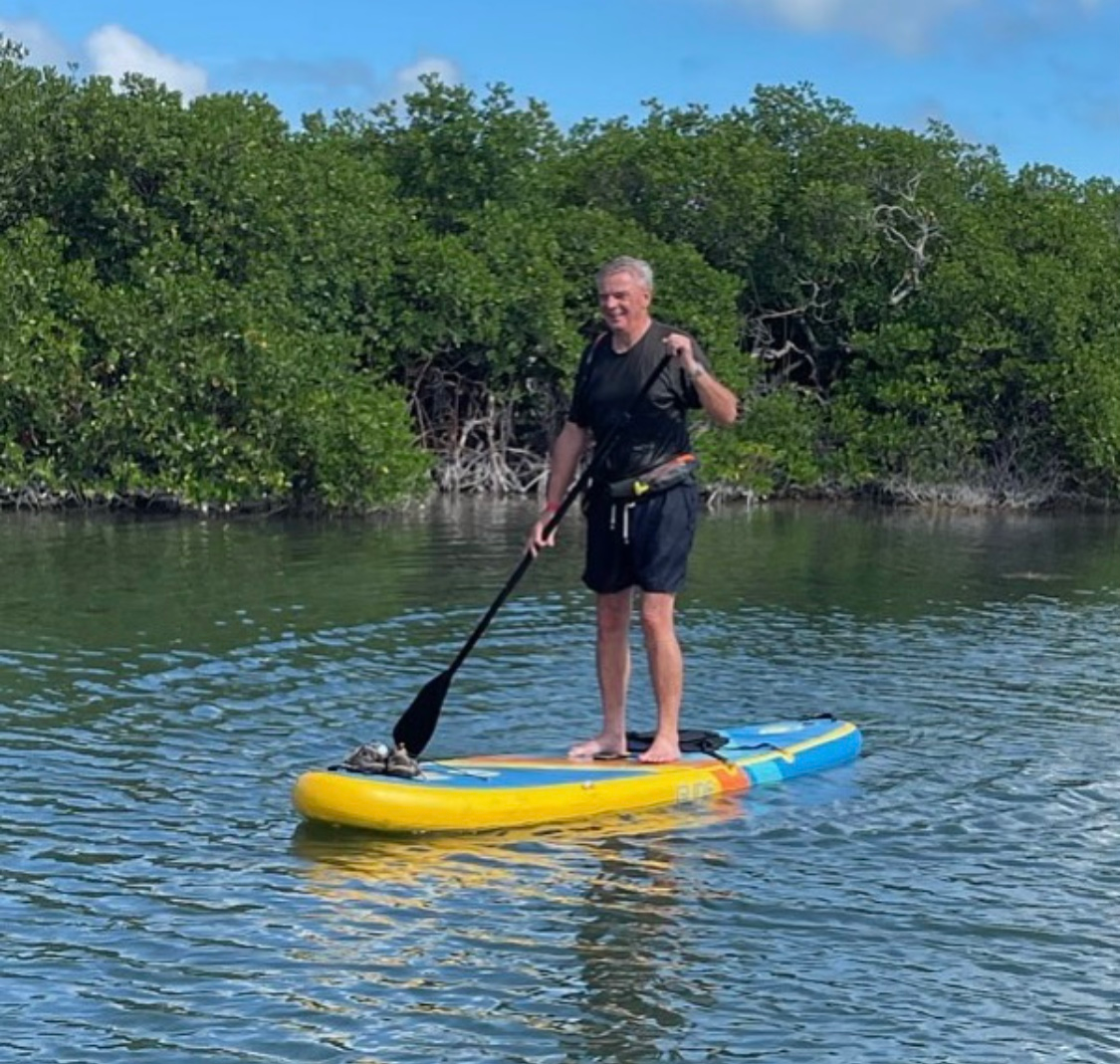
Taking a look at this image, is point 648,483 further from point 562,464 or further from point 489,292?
point 489,292

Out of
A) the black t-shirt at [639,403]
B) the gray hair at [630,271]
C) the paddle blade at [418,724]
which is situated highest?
the gray hair at [630,271]

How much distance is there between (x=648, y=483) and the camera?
28.5 feet

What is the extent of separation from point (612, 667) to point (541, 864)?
1.45m

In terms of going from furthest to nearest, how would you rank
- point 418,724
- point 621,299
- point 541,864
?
point 418,724 → point 621,299 → point 541,864

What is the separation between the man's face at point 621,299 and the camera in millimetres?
8508

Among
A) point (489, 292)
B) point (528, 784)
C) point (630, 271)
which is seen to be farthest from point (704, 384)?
point (489, 292)

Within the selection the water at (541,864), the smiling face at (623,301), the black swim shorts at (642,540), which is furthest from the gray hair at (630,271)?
the water at (541,864)

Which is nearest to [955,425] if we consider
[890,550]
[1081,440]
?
[1081,440]

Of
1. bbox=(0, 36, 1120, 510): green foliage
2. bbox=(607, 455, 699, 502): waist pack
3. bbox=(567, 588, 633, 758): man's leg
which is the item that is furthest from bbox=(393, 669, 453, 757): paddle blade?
bbox=(0, 36, 1120, 510): green foliage

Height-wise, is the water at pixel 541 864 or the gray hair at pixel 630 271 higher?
the gray hair at pixel 630 271

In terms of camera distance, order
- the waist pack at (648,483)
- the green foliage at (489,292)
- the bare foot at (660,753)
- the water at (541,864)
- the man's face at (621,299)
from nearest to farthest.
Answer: the water at (541,864), the man's face at (621,299), the waist pack at (648,483), the bare foot at (660,753), the green foliage at (489,292)

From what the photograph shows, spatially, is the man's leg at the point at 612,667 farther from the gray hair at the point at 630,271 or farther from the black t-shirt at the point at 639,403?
the gray hair at the point at 630,271

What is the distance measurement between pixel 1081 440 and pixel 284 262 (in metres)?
12.7

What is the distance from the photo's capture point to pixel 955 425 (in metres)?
30.5
